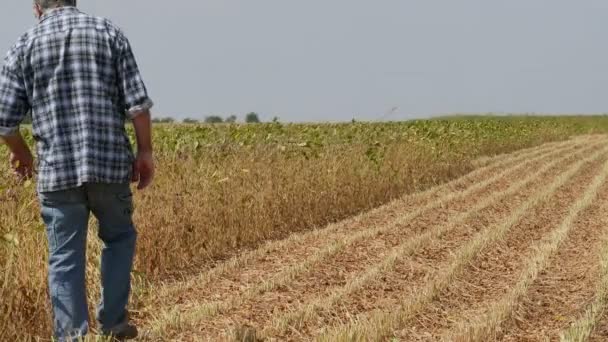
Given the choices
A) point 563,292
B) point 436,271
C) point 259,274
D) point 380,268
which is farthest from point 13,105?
point 563,292

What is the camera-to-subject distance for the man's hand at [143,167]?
3.78m

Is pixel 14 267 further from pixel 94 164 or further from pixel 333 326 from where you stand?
pixel 333 326

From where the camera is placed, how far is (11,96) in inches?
143

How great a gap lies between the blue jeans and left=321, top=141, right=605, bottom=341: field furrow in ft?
4.60

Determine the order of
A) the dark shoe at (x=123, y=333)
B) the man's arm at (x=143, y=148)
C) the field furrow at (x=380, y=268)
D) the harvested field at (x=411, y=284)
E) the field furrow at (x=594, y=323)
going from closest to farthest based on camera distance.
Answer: the man's arm at (x=143, y=148)
the dark shoe at (x=123, y=333)
the field furrow at (x=594, y=323)
the harvested field at (x=411, y=284)
the field furrow at (x=380, y=268)

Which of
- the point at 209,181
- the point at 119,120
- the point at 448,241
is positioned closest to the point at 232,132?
the point at 209,181

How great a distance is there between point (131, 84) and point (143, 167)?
44cm

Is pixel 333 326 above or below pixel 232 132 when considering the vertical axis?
below

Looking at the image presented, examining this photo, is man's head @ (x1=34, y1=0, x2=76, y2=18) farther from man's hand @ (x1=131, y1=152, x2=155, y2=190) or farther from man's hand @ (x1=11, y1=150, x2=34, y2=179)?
man's hand @ (x1=131, y1=152, x2=155, y2=190)

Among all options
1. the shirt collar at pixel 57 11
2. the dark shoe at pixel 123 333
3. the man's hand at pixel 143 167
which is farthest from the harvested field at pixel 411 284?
the shirt collar at pixel 57 11

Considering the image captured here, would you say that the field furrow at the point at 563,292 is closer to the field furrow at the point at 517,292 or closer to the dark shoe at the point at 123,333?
the field furrow at the point at 517,292

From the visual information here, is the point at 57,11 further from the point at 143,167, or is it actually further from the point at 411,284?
the point at 411,284

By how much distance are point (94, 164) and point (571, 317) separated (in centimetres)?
367

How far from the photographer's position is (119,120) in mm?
3754
